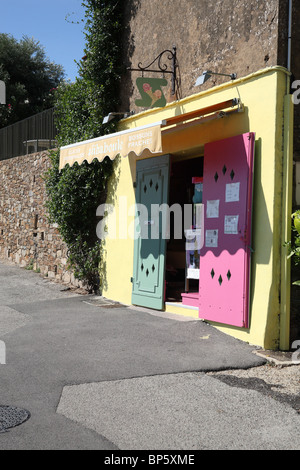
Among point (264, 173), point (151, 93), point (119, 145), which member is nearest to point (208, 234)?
point (264, 173)

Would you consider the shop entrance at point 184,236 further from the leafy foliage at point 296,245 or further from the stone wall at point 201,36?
the leafy foliage at point 296,245

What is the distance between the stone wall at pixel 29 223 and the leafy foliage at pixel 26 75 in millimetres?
11041

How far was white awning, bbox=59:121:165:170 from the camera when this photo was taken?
8.23m

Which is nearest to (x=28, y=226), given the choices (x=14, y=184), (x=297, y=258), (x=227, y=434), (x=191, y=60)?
(x=14, y=184)

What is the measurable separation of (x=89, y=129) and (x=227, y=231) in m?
4.91

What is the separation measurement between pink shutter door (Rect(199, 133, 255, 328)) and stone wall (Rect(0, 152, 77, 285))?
5064 millimetres

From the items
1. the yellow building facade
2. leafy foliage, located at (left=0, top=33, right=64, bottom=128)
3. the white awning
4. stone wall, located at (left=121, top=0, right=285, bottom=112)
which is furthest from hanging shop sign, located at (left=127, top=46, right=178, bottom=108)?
leafy foliage, located at (left=0, top=33, right=64, bottom=128)

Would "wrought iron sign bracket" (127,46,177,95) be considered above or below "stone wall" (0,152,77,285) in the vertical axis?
above

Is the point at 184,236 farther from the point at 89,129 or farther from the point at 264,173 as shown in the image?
the point at 264,173

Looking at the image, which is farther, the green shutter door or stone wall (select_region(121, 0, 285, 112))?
the green shutter door

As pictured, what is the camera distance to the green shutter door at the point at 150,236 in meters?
9.54

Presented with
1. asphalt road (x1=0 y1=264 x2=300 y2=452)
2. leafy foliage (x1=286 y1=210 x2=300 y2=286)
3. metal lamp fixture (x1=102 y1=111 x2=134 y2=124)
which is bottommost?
asphalt road (x1=0 y1=264 x2=300 y2=452)

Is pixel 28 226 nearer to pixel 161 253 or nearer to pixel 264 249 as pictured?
pixel 161 253

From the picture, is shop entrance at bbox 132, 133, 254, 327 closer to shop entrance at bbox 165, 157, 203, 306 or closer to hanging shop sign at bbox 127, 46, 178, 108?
shop entrance at bbox 165, 157, 203, 306
